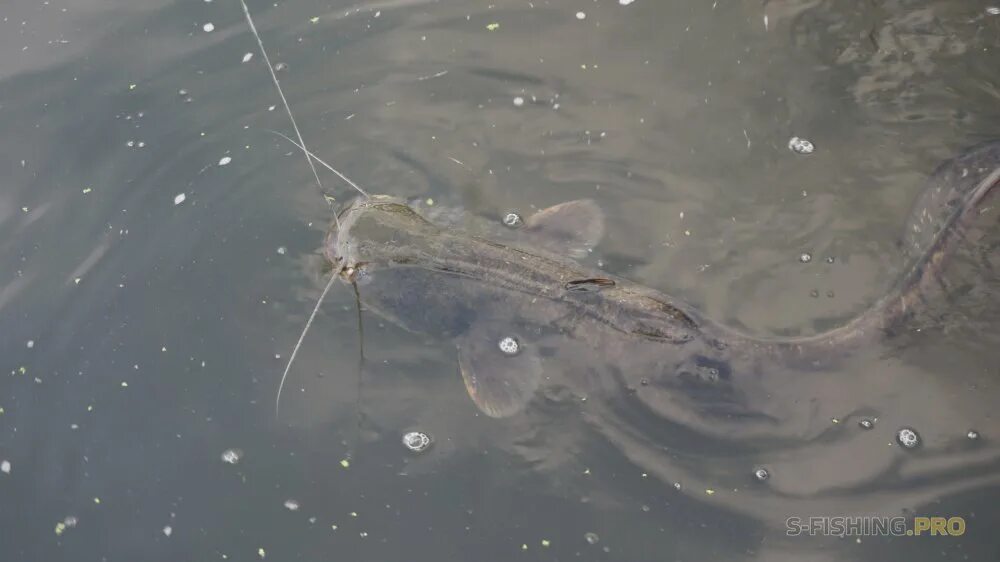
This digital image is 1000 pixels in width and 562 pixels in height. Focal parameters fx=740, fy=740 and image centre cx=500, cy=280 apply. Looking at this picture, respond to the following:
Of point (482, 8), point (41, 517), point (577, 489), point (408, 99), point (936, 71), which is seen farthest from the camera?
point (482, 8)

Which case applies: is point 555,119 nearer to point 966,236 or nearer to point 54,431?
point 966,236

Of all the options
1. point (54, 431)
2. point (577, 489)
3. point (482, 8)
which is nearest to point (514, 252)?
point (577, 489)

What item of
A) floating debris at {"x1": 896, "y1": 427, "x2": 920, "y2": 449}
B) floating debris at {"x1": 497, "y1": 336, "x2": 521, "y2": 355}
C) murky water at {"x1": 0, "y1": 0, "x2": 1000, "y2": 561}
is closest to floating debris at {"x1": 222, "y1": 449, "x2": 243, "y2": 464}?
murky water at {"x1": 0, "y1": 0, "x2": 1000, "y2": 561}

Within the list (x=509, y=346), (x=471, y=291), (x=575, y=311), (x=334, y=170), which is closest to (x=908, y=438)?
(x=575, y=311)

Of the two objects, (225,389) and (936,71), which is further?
(936,71)

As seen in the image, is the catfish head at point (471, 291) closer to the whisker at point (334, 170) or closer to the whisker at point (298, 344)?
the whisker at point (298, 344)

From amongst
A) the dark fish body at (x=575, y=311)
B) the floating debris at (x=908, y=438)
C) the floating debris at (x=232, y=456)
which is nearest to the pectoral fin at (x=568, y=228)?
the dark fish body at (x=575, y=311)

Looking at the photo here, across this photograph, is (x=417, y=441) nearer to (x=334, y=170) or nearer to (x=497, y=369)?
(x=497, y=369)
